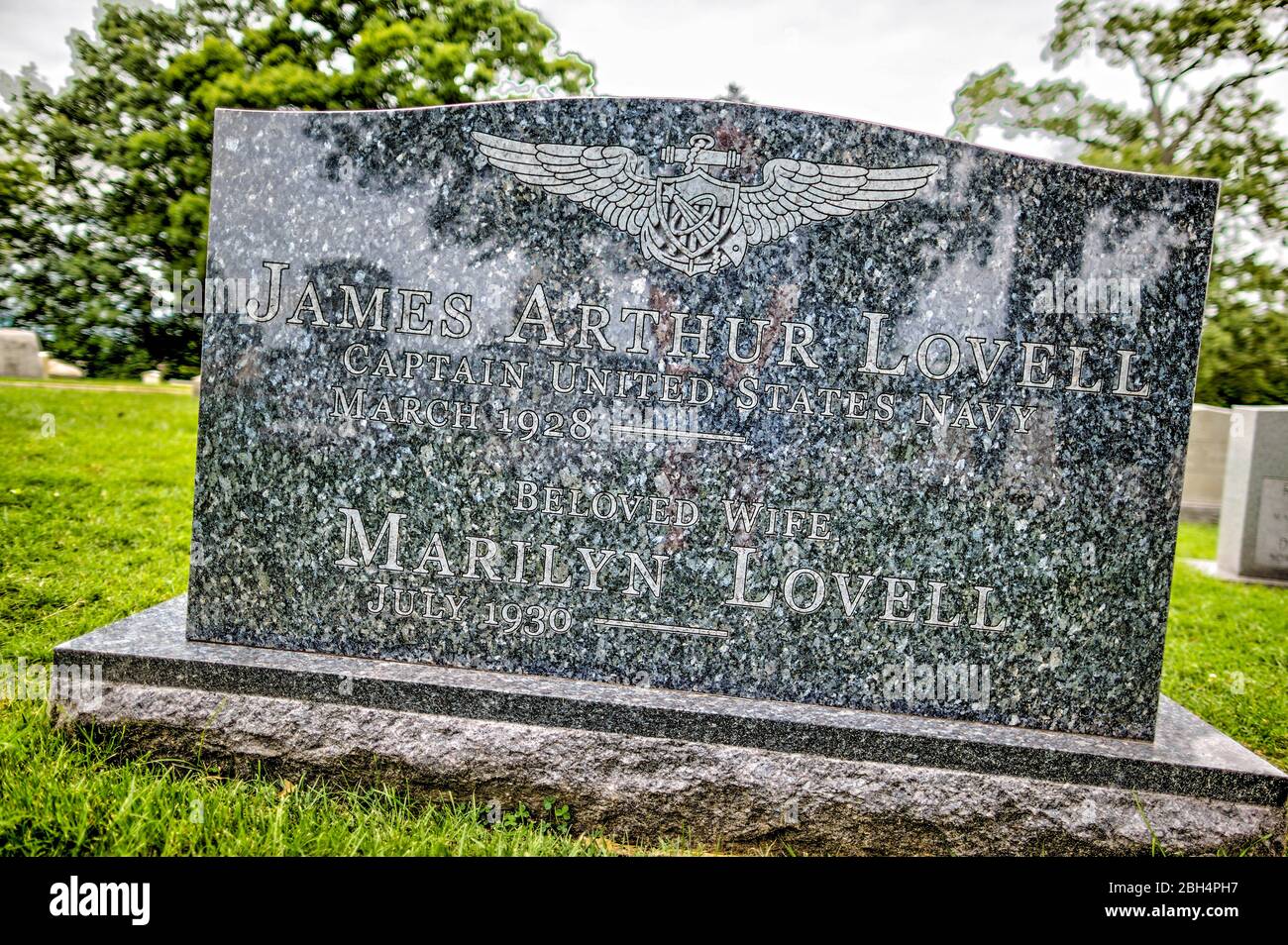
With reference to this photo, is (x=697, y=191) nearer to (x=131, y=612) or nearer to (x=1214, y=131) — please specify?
(x=131, y=612)

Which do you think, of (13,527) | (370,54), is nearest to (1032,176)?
(13,527)

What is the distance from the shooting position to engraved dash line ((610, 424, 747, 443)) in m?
2.42

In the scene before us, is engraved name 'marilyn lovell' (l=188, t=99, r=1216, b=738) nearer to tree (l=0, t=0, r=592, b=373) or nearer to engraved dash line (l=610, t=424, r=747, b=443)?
→ engraved dash line (l=610, t=424, r=747, b=443)

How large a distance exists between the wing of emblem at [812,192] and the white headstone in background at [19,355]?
12.8 metres

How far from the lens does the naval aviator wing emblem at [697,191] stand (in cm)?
237

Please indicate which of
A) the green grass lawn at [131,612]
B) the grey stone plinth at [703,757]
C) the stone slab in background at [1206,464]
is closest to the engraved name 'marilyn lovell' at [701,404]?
the grey stone plinth at [703,757]

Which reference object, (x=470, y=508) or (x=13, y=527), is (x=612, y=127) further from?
(x=13, y=527)

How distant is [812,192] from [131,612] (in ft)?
10.9

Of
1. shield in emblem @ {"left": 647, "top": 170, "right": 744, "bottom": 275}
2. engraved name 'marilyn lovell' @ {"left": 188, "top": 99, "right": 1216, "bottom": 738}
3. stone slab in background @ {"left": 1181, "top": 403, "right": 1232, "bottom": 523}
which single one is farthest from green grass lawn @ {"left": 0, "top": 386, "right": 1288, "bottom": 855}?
Result: stone slab in background @ {"left": 1181, "top": 403, "right": 1232, "bottom": 523}

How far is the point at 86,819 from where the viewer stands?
80.4 inches

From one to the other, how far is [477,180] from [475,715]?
1.58 m

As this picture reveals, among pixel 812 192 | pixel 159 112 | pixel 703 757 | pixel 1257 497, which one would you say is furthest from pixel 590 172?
pixel 159 112

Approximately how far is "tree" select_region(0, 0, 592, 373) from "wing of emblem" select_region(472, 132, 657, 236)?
33.2 feet
